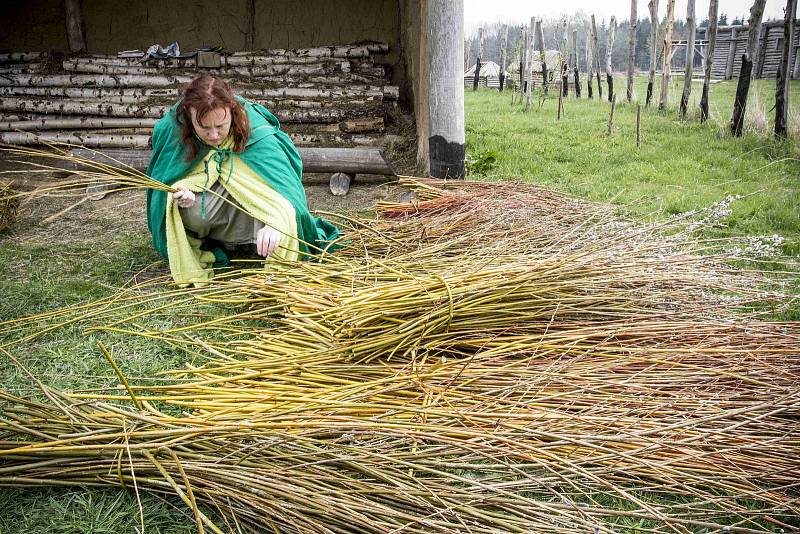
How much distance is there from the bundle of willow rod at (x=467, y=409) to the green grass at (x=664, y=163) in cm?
156

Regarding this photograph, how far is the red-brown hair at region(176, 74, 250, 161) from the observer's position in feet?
10.5

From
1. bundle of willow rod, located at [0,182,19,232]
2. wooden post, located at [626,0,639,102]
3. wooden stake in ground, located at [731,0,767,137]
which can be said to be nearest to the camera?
bundle of willow rod, located at [0,182,19,232]

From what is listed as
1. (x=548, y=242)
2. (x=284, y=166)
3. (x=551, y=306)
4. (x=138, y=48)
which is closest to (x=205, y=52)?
(x=138, y=48)

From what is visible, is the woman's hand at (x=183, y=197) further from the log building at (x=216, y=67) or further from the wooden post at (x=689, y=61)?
the wooden post at (x=689, y=61)

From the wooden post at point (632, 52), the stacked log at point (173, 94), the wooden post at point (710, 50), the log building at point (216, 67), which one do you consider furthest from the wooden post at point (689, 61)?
the stacked log at point (173, 94)

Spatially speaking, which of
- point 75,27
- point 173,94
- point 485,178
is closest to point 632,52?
point 485,178

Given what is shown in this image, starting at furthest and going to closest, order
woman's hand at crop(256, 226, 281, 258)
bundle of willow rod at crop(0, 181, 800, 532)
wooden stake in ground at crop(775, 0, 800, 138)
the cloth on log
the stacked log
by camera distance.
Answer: the stacked log → wooden stake in ground at crop(775, 0, 800, 138) → the cloth on log → woman's hand at crop(256, 226, 281, 258) → bundle of willow rod at crop(0, 181, 800, 532)

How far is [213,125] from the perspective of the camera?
10.8 feet

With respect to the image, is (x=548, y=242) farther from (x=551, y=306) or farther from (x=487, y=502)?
(x=487, y=502)

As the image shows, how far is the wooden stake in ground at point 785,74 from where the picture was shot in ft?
22.2

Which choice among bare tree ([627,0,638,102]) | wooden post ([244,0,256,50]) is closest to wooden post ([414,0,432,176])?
wooden post ([244,0,256,50])

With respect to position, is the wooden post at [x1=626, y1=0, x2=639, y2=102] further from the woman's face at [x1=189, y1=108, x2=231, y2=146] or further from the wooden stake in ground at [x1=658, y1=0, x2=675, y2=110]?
the woman's face at [x1=189, y1=108, x2=231, y2=146]

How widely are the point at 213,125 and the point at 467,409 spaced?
2127mm

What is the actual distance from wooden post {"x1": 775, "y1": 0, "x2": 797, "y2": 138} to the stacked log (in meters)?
4.18
